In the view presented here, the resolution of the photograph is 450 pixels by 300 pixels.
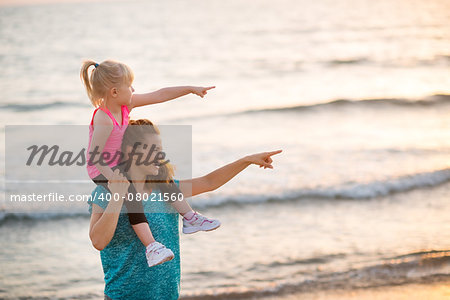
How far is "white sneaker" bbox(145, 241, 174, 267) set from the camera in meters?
2.55

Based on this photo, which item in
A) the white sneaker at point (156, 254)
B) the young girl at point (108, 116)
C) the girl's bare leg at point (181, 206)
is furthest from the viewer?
the girl's bare leg at point (181, 206)

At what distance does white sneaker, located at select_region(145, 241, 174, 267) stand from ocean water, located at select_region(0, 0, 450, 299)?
9.93 feet

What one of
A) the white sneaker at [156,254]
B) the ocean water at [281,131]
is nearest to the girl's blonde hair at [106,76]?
the white sneaker at [156,254]

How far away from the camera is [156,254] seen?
2.56m

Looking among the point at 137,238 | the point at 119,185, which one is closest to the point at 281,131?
the point at 137,238

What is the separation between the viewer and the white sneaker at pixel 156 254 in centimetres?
255

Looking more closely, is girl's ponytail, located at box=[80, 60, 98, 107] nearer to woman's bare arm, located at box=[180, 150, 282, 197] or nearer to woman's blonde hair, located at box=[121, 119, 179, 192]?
woman's blonde hair, located at box=[121, 119, 179, 192]

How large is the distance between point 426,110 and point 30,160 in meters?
9.81

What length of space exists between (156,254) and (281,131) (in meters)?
10.9

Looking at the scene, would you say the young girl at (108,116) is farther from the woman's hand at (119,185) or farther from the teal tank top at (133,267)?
the woman's hand at (119,185)

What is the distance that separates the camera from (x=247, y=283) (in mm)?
5656

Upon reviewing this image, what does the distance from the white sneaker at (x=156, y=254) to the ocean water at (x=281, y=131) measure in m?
3.03

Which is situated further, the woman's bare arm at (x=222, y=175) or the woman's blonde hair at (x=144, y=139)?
the woman's bare arm at (x=222, y=175)

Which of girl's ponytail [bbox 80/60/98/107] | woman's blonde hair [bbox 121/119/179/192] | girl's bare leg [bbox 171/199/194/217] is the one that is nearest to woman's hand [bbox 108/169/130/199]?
woman's blonde hair [bbox 121/119/179/192]
